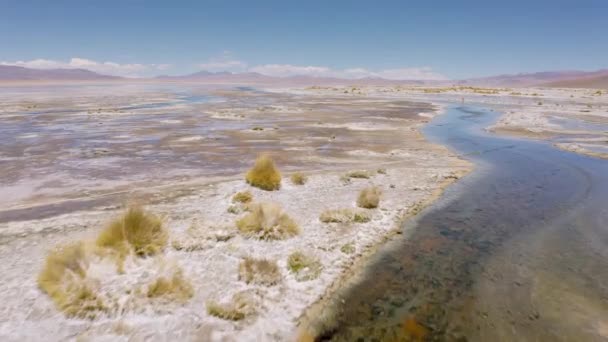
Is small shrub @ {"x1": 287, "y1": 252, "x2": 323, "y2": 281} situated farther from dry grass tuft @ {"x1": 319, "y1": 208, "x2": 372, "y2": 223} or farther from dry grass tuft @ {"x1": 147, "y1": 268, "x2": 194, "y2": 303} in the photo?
dry grass tuft @ {"x1": 319, "y1": 208, "x2": 372, "y2": 223}

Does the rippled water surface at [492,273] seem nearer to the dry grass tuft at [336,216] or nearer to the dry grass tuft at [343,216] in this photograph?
the dry grass tuft at [343,216]

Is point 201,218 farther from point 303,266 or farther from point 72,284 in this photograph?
point 72,284

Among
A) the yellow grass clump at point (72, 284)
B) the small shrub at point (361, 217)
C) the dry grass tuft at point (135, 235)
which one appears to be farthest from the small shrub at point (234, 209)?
the yellow grass clump at point (72, 284)

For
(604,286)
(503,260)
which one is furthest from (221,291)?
(604,286)

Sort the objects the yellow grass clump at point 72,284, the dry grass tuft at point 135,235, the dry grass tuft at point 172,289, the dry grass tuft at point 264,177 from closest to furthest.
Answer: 1. the yellow grass clump at point 72,284
2. the dry grass tuft at point 172,289
3. the dry grass tuft at point 135,235
4. the dry grass tuft at point 264,177

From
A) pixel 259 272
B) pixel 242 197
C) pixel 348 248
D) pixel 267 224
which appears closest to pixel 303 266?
pixel 259 272
